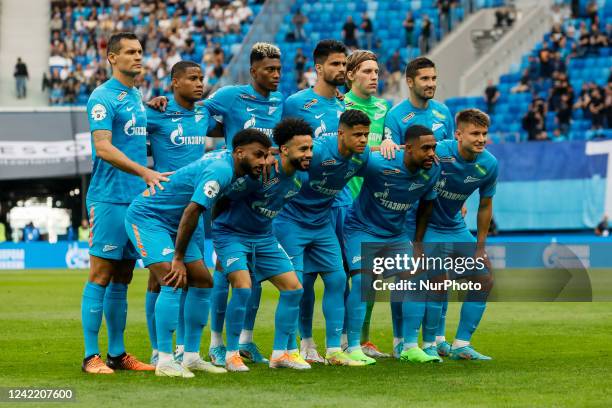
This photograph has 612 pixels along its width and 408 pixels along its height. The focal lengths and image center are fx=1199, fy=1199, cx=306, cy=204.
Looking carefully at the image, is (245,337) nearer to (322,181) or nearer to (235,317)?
(235,317)

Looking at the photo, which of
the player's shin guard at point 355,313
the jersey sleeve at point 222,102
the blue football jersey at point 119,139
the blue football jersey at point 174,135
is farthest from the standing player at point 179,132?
the player's shin guard at point 355,313

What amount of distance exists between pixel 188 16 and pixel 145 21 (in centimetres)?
146

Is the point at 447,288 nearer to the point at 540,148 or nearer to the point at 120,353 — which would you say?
the point at 120,353

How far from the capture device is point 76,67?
36.9 m

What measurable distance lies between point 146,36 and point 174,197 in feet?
97.3

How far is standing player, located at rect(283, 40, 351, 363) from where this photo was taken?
10680mm

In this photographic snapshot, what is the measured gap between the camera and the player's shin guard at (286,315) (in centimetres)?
970

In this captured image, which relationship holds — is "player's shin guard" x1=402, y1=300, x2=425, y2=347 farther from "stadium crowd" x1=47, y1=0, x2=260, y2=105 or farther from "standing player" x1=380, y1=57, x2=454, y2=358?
"stadium crowd" x1=47, y1=0, x2=260, y2=105

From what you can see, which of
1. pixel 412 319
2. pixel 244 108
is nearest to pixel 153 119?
pixel 244 108

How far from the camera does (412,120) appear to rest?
1099 centimetres

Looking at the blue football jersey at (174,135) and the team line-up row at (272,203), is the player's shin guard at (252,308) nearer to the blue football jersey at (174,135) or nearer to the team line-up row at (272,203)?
the team line-up row at (272,203)

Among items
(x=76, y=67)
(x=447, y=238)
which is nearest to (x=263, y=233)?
(x=447, y=238)

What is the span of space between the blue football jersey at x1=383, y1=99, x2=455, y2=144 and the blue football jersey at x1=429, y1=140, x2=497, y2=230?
433mm

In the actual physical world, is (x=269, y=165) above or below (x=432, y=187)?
above
